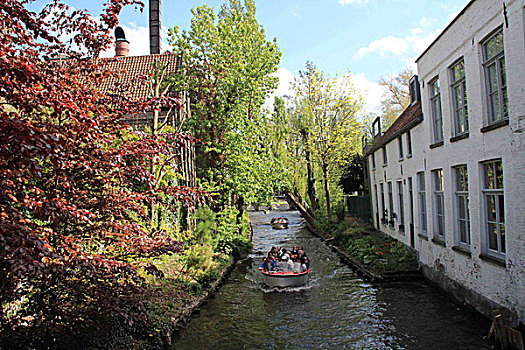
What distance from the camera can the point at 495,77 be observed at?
8.11 metres

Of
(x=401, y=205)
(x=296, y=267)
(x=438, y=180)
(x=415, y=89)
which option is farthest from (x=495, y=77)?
(x=401, y=205)

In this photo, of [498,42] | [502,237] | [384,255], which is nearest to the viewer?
[498,42]

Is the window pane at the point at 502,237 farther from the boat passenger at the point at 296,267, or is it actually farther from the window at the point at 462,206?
the boat passenger at the point at 296,267

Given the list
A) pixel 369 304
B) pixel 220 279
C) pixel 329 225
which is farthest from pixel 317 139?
pixel 369 304

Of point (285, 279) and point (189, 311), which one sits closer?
point (189, 311)

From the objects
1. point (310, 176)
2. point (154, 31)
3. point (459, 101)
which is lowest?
point (310, 176)

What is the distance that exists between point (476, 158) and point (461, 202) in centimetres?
165

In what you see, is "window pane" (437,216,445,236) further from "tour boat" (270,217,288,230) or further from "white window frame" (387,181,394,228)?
"tour boat" (270,217,288,230)

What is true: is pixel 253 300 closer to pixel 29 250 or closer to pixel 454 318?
pixel 454 318

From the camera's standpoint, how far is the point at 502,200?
8.01 m

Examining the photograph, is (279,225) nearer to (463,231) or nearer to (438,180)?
(438,180)

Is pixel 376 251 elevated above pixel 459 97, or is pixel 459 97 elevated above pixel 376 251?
pixel 459 97

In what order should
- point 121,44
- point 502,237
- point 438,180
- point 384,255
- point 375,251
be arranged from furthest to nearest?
point 121,44
point 375,251
point 384,255
point 438,180
point 502,237

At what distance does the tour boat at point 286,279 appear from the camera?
12609 mm
